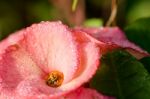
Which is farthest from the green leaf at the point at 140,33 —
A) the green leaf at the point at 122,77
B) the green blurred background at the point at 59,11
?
the green blurred background at the point at 59,11

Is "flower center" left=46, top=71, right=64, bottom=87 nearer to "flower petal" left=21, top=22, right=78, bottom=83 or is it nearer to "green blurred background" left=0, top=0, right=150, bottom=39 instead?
"flower petal" left=21, top=22, right=78, bottom=83

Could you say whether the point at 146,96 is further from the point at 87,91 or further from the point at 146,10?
the point at 146,10

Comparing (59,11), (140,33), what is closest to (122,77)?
(140,33)

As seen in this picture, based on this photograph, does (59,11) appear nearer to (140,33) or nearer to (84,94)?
(140,33)

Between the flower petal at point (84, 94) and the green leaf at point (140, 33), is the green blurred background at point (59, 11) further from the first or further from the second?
the flower petal at point (84, 94)

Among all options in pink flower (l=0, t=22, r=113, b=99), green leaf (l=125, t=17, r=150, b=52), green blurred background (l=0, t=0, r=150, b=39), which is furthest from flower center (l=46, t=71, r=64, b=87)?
green blurred background (l=0, t=0, r=150, b=39)

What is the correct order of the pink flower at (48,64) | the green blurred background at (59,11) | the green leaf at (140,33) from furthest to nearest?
the green blurred background at (59,11)
the green leaf at (140,33)
the pink flower at (48,64)
